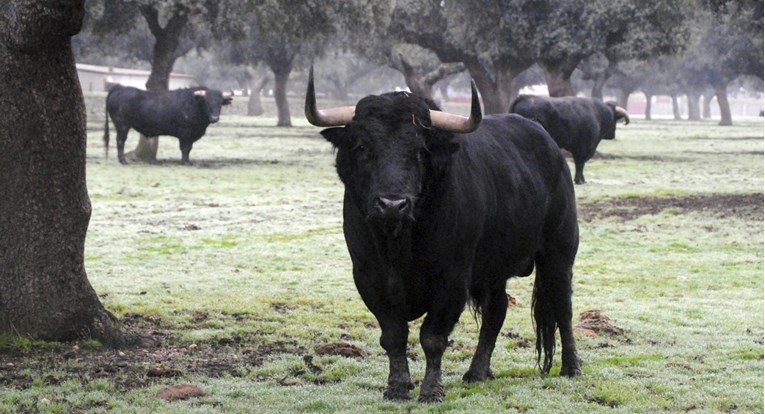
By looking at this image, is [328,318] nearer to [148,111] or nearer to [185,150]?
[185,150]

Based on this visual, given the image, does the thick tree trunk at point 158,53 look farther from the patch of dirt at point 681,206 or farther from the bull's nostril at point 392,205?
the bull's nostril at point 392,205

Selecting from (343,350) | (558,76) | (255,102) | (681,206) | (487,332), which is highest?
(558,76)

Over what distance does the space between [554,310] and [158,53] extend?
25087mm

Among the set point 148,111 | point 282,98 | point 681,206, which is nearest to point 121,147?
point 148,111

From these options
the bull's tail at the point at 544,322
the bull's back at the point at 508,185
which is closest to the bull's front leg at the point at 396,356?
the bull's back at the point at 508,185

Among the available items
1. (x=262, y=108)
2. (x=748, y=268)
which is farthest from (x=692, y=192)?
(x=262, y=108)

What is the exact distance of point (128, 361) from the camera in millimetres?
7551

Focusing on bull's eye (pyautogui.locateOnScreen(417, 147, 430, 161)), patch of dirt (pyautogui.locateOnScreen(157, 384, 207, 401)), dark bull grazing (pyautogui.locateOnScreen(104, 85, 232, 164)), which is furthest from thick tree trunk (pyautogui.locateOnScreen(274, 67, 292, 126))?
bull's eye (pyautogui.locateOnScreen(417, 147, 430, 161))

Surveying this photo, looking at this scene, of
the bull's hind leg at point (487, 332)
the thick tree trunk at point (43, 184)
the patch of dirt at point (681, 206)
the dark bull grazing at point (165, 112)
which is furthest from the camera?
the dark bull grazing at point (165, 112)

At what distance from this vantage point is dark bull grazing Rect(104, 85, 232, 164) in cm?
2920

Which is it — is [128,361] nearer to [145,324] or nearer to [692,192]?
[145,324]

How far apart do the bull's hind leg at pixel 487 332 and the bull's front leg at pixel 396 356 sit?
778 millimetres

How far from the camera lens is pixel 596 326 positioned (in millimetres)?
8984

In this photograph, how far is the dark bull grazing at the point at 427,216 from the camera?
598 cm
